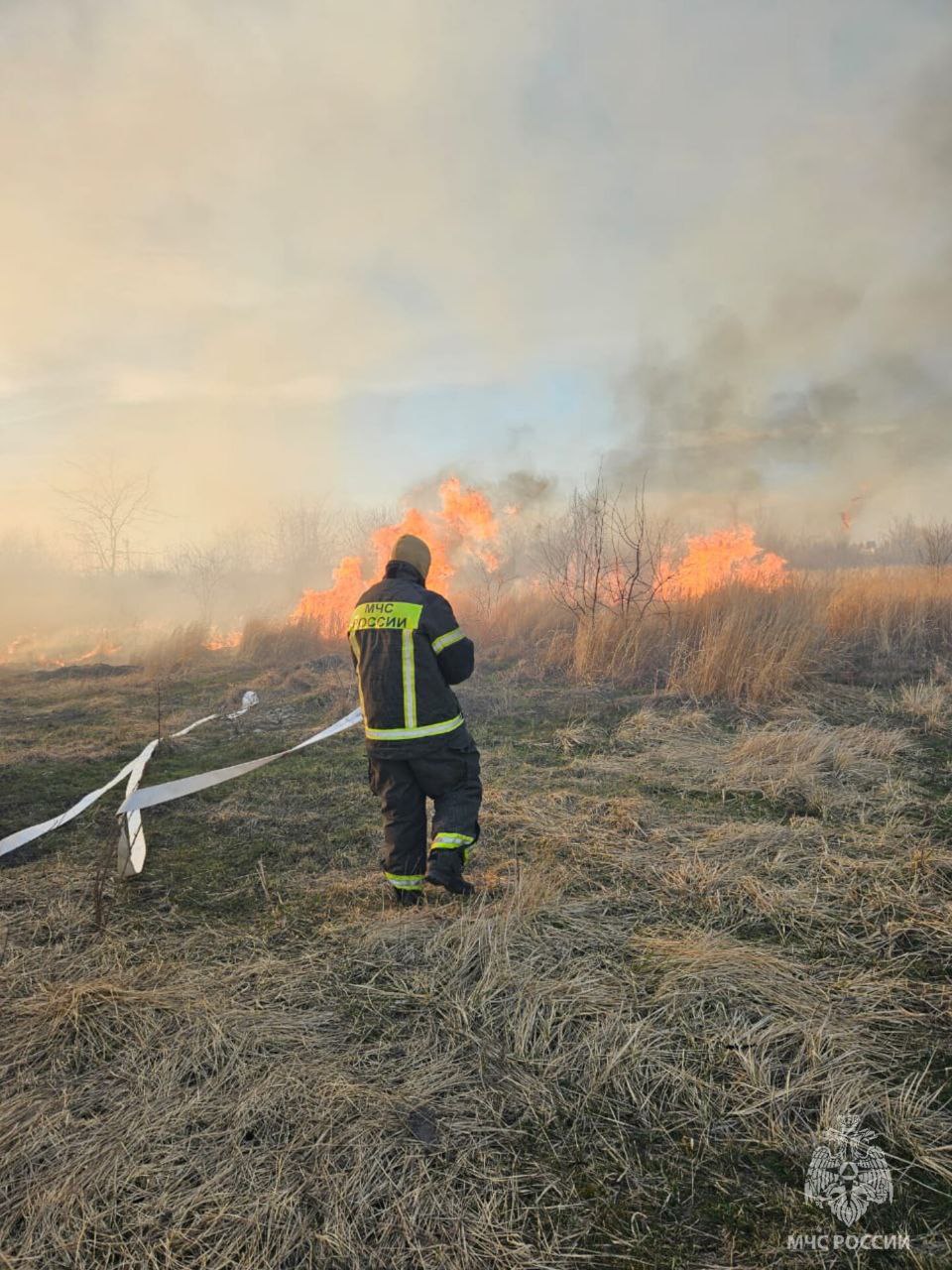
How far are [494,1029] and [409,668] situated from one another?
1.69 m

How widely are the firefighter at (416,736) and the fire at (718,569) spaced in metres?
6.97

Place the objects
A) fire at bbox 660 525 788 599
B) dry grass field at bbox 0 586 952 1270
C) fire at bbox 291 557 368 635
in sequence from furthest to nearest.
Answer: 1. fire at bbox 291 557 368 635
2. fire at bbox 660 525 788 599
3. dry grass field at bbox 0 586 952 1270

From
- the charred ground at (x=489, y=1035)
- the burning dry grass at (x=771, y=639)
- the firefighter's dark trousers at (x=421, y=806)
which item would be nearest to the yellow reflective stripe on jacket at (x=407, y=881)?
the firefighter's dark trousers at (x=421, y=806)

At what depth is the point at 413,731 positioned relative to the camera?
3418 mm

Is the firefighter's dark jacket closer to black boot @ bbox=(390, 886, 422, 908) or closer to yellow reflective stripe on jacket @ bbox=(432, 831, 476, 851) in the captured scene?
yellow reflective stripe on jacket @ bbox=(432, 831, 476, 851)

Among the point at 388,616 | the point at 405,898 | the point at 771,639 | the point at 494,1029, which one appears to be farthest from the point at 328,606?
the point at 494,1029

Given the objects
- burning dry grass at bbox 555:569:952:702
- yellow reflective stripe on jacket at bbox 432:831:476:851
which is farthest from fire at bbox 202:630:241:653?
yellow reflective stripe on jacket at bbox 432:831:476:851

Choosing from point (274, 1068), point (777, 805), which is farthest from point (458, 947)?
point (777, 805)

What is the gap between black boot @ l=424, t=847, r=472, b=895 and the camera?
338 cm

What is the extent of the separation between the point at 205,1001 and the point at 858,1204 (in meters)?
2.24

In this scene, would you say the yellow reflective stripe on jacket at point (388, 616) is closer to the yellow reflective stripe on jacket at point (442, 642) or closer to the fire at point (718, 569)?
the yellow reflective stripe on jacket at point (442, 642)

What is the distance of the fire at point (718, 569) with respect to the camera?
9891 millimetres

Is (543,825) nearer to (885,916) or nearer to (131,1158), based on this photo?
(885,916)

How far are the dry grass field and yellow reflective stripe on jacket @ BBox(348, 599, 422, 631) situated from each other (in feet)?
4.85
